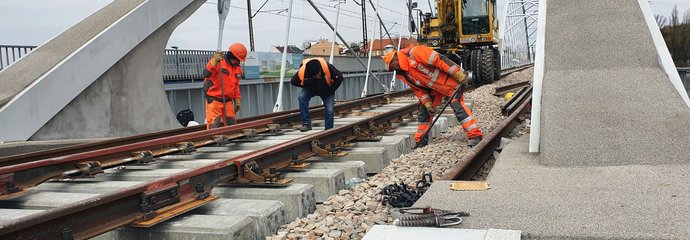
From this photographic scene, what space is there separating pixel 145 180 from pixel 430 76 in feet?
13.1

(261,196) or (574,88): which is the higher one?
(574,88)

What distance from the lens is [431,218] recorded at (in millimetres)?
3162

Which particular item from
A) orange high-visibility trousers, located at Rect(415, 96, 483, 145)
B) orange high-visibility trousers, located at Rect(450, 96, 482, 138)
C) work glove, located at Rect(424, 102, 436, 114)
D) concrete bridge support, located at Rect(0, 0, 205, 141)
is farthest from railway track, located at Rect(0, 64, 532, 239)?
concrete bridge support, located at Rect(0, 0, 205, 141)

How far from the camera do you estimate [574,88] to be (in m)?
5.51

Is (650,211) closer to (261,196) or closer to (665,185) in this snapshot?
(665,185)

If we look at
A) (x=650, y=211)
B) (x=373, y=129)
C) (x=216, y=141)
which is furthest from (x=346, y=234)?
(x=373, y=129)

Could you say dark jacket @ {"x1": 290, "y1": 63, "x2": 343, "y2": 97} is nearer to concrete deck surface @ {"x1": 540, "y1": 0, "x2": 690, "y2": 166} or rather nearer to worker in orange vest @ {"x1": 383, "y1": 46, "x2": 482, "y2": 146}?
worker in orange vest @ {"x1": 383, "y1": 46, "x2": 482, "y2": 146}

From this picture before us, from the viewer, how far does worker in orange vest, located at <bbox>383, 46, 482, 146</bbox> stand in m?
7.28

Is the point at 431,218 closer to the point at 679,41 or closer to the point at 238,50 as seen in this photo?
the point at 238,50

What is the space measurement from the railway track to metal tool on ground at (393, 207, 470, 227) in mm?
1457

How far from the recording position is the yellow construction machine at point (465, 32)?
1791 cm

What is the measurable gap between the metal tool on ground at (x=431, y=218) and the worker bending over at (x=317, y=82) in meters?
5.13

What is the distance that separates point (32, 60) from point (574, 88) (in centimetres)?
782

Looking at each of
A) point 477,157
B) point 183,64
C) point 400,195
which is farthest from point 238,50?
point 183,64
